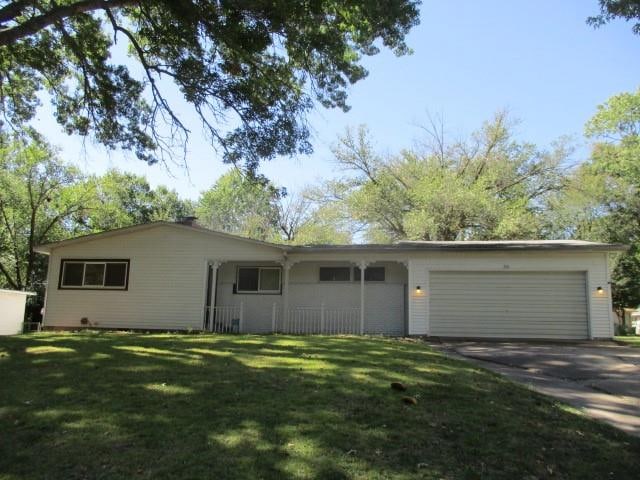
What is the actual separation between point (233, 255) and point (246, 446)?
13.4 meters

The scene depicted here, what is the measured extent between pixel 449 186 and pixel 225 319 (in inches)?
617

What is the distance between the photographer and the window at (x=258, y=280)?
18.4m

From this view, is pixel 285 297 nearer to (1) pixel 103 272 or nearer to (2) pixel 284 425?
(1) pixel 103 272

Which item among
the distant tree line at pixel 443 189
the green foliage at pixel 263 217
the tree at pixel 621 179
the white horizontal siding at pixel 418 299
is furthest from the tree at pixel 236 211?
the white horizontal siding at pixel 418 299

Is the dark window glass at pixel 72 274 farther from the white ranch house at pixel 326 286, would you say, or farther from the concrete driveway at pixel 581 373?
the concrete driveway at pixel 581 373

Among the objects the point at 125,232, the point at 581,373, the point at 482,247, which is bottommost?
the point at 581,373

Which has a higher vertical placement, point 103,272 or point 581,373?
point 103,272

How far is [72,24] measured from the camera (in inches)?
543

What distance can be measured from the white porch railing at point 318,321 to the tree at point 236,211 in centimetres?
2658

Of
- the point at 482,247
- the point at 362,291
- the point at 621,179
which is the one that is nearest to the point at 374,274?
the point at 362,291

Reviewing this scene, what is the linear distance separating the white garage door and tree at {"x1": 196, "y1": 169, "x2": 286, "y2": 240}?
2880cm

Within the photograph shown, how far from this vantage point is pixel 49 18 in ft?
36.2

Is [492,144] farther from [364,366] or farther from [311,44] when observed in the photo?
[364,366]

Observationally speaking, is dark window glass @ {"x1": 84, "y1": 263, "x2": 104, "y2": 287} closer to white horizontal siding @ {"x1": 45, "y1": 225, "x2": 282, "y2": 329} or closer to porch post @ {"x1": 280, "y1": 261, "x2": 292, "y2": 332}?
white horizontal siding @ {"x1": 45, "y1": 225, "x2": 282, "y2": 329}
